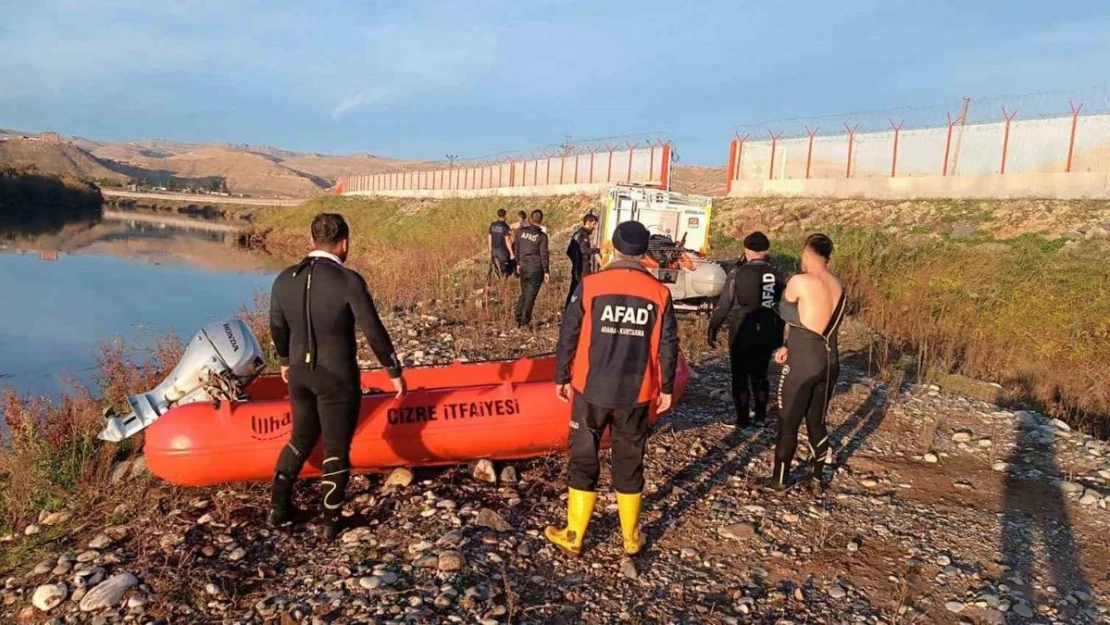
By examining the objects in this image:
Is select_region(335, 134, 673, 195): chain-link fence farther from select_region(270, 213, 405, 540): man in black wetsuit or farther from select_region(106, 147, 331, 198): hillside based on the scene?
select_region(106, 147, 331, 198): hillside

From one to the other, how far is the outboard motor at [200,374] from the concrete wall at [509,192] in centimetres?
1639

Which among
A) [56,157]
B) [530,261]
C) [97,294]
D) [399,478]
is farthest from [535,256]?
[56,157]

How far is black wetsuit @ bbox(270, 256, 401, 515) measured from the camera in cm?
378

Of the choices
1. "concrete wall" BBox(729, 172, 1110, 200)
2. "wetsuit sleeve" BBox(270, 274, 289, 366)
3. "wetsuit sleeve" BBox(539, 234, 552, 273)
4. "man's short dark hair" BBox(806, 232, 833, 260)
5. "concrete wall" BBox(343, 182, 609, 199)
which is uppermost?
"concrete wall" BBox(343, 182, 609, 199)

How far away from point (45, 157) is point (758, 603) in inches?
4798

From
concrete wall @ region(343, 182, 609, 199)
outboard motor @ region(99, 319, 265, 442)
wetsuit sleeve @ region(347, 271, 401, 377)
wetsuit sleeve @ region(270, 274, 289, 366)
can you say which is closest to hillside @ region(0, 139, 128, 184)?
concrete wall @ region(343, 182, 609, 199)

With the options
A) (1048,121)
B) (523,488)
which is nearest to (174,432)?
(523,488)

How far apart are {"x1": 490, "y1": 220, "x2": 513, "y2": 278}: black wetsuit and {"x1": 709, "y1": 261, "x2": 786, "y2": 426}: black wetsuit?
618 cm

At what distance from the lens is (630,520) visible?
12.7ft

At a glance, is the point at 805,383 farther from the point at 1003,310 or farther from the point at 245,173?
the point at 245,173

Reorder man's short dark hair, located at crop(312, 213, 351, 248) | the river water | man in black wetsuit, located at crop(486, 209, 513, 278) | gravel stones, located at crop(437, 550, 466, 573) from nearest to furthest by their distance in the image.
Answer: gravel stones, located at crop(437, 550, 466, 573), man's short dark hair, located at crop(312, 213, 351, 248), the river water, man in black wetsuit, located at crop(486, 209, 513, 278)

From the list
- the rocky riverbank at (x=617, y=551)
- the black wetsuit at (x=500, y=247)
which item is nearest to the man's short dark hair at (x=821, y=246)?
the rocky riverbank at (x=617, y=551)

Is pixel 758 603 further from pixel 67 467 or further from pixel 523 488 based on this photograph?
pixel 67 467

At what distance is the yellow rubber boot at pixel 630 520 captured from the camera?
12.6 feet
